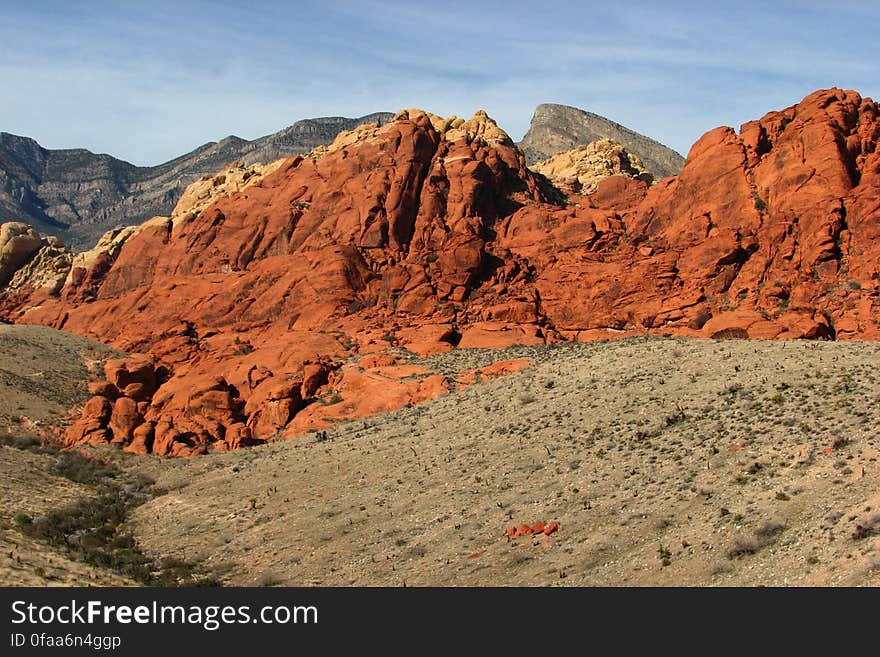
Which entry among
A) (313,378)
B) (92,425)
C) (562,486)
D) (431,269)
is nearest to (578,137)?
(431,269)

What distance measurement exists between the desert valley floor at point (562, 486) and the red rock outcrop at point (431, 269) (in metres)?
5.58

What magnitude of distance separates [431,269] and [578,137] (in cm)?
10813

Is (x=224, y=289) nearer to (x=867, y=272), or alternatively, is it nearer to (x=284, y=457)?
(x=284, y=457)

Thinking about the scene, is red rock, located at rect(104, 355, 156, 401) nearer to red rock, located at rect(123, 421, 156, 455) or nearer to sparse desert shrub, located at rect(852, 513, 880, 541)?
red rock, located at rect(123, 421, 156, 455)

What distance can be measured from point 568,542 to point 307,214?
53070mm

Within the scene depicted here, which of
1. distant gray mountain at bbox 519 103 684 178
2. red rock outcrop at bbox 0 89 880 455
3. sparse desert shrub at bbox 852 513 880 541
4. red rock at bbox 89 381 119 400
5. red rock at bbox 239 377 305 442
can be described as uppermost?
distant gray mountain at bbox 519 103 684 178

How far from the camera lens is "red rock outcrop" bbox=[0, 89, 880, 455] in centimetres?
5541

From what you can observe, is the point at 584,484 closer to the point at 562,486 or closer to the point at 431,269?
the point at 562,486

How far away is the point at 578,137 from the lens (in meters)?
167

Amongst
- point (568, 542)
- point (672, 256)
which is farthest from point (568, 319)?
point (568, 542)

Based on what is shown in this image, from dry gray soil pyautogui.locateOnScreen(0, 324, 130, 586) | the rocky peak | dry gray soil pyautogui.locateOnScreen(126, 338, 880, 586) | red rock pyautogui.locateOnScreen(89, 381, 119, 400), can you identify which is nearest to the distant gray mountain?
the rocky peak

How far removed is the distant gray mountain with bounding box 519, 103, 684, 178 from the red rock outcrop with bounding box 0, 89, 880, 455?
7609 centimetres

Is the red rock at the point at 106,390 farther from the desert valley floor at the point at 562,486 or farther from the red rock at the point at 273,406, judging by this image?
the red rock at the point at 273,406

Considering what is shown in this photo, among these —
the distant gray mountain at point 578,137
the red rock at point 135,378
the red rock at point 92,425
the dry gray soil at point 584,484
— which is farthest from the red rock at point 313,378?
the distant gray mountain at point 578,137
